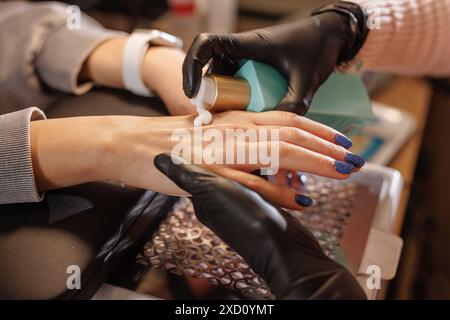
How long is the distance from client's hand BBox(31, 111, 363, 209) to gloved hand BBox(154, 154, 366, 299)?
0.16ft

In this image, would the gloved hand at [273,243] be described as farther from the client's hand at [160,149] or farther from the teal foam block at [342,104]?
the teal foam block at [342,104]

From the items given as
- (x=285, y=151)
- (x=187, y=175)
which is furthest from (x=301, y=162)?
(x=187, y=175)

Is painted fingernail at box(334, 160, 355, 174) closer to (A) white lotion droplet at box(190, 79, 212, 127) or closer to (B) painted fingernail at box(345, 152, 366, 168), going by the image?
(B) painted fingernail at box(345, 152, 366, 168)

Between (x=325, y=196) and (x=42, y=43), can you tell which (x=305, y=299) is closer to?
(x=325, y=196)

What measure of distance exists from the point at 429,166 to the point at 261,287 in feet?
2.99

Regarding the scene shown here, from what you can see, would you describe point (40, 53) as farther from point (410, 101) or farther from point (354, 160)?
point (410, 101)

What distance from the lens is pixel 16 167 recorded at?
1.95 ft

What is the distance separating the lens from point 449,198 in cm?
130

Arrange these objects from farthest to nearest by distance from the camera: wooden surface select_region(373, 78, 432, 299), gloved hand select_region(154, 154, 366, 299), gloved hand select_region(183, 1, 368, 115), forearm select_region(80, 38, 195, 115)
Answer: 1. wooden surface select_region(373, 78, 432, 299)
2. forearm select_region(80, 38, 195, 115)
3. gloved hand select_region(183, 1, 368, 115)
4. gloved hand select_region(154, 154, 366, 299)

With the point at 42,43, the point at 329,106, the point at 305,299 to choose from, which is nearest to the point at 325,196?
the point at 329,106

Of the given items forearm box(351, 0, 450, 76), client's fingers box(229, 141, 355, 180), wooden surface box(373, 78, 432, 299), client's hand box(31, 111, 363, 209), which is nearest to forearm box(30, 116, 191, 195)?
client's hand box(31, 111, 363, 209)

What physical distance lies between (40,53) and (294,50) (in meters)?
0.44

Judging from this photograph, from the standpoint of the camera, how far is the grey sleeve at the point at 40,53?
2.62 ft

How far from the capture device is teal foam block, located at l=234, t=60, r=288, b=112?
604mm
